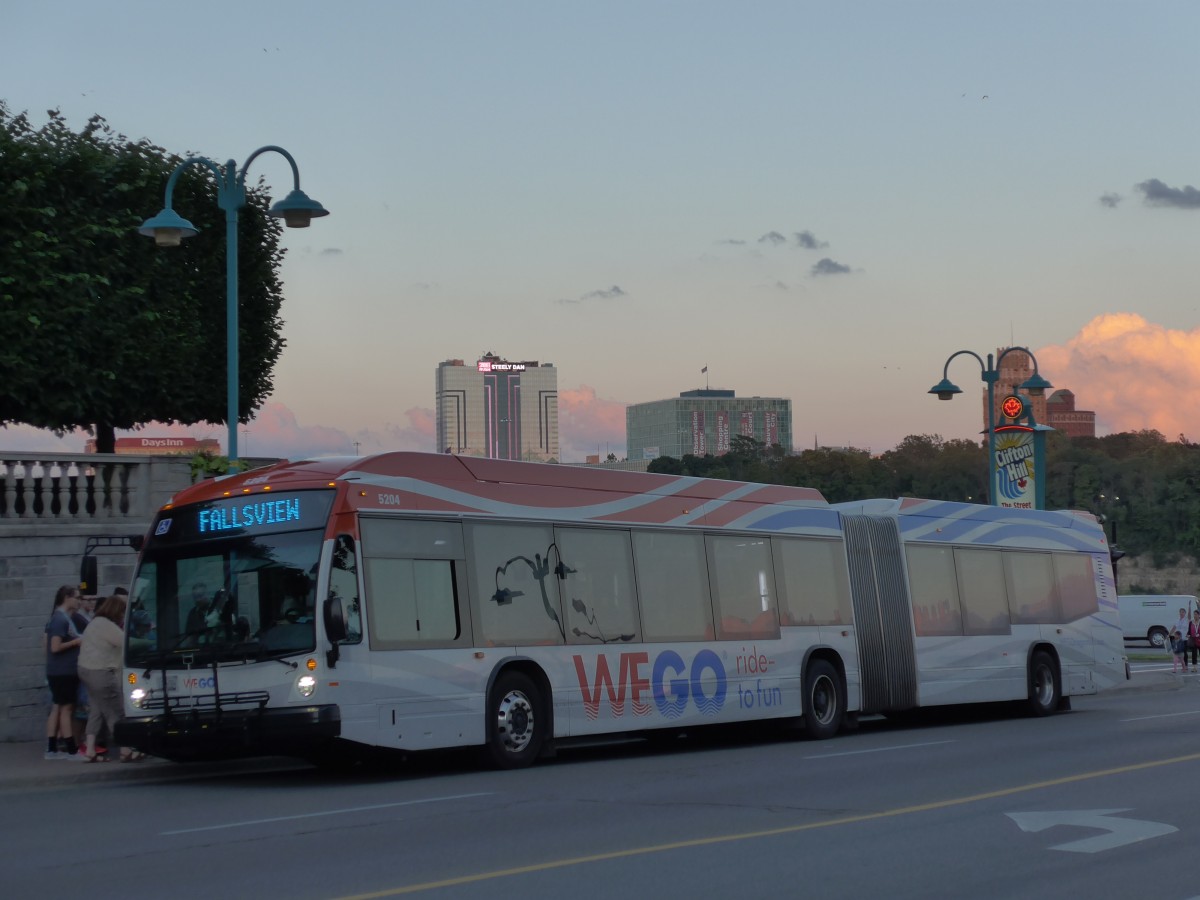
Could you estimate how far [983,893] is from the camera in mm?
8180

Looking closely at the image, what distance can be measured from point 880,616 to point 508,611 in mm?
7887

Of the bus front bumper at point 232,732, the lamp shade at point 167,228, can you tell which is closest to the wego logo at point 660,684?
the bus front bumper at point 232,732

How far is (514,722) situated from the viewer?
15984 mm

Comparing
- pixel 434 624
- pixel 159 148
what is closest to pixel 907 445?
pixel 159 148

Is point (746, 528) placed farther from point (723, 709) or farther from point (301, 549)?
point (301, 549)

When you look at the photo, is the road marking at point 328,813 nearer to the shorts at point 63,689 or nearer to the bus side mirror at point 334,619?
the bus side mirror at point 334,619

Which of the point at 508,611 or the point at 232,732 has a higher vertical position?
the point at 508,611

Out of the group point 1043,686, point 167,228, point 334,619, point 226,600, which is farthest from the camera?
point 1043,686

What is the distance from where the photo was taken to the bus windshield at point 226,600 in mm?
14375

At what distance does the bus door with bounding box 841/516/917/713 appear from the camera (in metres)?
21.8

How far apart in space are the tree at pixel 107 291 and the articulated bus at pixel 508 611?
27.9 ft

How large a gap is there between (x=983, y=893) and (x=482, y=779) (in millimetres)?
7265

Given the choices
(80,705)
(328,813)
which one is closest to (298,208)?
(80,705)

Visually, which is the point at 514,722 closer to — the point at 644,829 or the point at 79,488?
the point at 644,829
